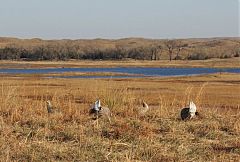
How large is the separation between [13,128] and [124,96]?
4.07 metres

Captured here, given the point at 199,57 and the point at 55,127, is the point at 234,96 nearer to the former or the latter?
the point at 55,127

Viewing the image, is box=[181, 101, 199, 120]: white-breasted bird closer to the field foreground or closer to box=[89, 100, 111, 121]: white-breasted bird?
the field foreground

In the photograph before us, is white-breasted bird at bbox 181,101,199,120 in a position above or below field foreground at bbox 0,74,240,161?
above

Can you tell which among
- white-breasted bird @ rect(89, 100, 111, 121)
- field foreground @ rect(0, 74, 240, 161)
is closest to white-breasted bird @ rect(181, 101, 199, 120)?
field foreground @ rect(0, 74, 240, 161)

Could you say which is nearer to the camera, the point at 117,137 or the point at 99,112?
the point at 117,137

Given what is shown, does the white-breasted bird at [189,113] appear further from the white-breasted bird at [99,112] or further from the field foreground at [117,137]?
the white-breasted bird at [99,112]

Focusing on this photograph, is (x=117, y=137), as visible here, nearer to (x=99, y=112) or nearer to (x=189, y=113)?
(x=99, y=112)

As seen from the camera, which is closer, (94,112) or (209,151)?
(209,151)

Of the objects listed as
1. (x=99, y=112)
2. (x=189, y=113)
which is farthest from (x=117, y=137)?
(x=189, y=113)

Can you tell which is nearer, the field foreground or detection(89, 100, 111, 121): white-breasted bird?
the field foreground

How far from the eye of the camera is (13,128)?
9.12 m

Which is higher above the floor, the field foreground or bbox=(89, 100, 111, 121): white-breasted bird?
bbox=(89, 100, 111, 121): white-breasted bird

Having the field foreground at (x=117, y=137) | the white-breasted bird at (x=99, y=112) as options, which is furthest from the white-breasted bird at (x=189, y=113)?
the white-breasted bird at (x=99, y=112)

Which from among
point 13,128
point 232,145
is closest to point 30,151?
point 13,128
